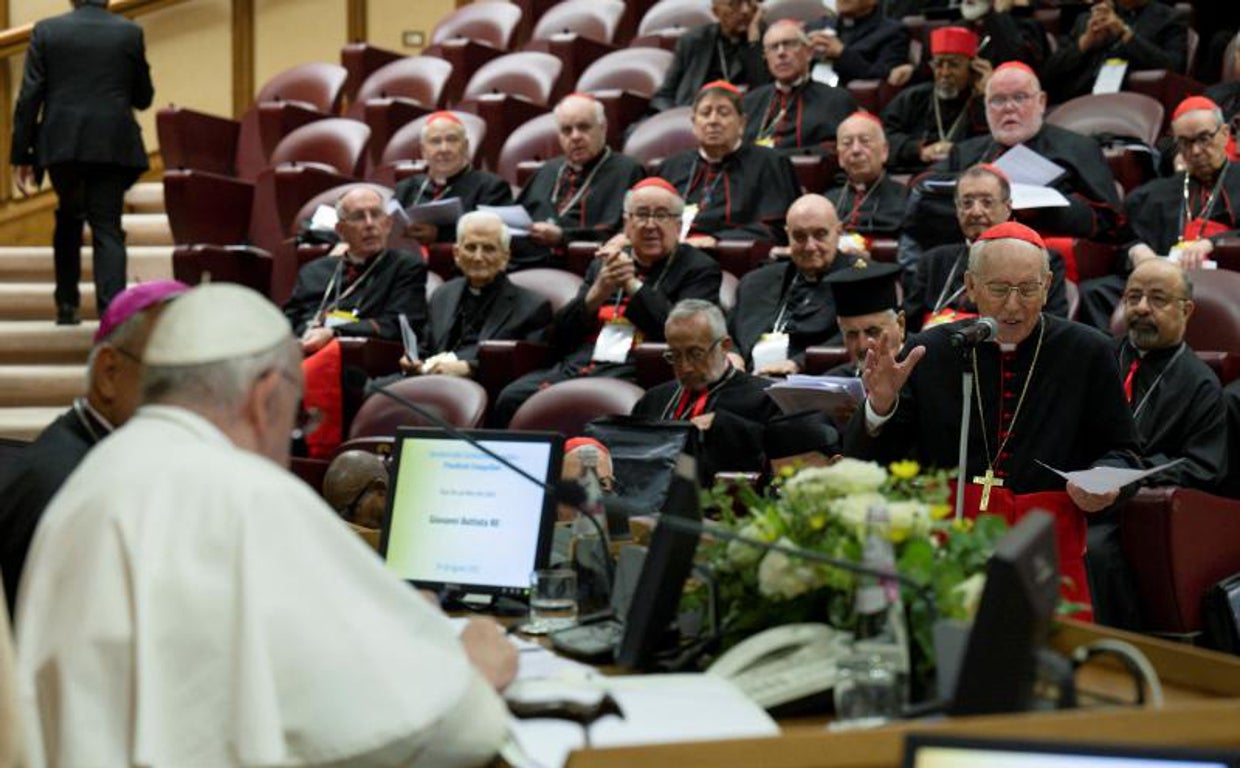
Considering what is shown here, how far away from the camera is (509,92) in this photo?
8.97 metres

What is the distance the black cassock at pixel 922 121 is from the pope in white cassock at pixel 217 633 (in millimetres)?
5766

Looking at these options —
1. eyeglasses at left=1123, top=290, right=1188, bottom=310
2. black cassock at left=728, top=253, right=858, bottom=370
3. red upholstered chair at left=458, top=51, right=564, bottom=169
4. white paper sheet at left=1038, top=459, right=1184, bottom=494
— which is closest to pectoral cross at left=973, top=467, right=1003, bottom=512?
white paper sheet at left=1038, top=459, right=1184, bottom=494

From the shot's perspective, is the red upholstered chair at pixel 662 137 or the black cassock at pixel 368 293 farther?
the red upholstered chair at pixel 662 137

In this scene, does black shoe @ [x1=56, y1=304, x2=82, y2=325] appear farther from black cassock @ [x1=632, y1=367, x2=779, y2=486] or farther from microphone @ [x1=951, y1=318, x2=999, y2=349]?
microphone @ [x1=951, y1=318, x2=999, y2=349]

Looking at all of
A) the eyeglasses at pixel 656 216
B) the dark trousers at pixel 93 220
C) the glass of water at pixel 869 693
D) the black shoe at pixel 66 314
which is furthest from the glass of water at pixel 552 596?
the black shoe at pixel 66 314

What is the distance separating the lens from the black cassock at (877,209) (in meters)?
6.87

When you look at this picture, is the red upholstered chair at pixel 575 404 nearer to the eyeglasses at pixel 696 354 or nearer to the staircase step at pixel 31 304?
the eyeglasses at pixel 696 354

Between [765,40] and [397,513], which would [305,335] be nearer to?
[765,40]

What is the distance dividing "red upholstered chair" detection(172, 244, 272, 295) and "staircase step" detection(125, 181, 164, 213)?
1.76 metres

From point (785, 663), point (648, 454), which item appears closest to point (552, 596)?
point (785, 663)

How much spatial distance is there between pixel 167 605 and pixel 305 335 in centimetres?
491

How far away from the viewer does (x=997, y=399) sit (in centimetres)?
422

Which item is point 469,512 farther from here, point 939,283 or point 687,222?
point 687,222

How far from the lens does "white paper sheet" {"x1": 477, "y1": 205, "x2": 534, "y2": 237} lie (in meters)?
7.19
